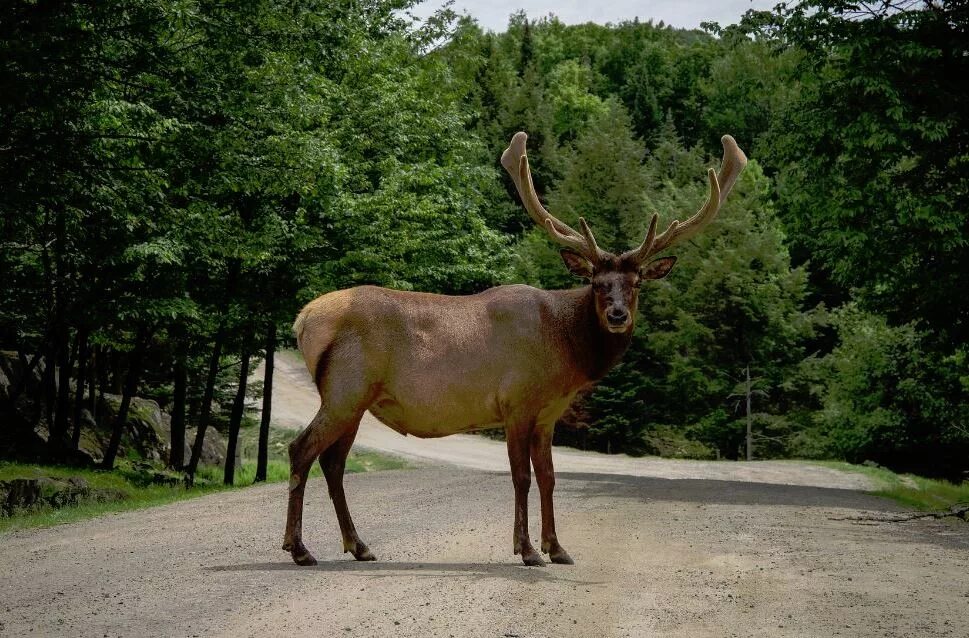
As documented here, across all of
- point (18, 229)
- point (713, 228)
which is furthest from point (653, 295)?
point (18, 229)

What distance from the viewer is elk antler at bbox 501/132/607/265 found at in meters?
9.50

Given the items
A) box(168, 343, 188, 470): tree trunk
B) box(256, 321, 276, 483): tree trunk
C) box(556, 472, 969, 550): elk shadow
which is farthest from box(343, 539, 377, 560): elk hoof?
box(168, 343, 188, 470): tree trunk

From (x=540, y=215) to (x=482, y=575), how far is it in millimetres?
3611

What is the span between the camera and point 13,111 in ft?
48.6

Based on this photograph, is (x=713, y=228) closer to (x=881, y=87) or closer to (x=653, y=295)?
(x=653, y=295)

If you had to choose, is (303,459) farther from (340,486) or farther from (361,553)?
(361,553)

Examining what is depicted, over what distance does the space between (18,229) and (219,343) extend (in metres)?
4.19

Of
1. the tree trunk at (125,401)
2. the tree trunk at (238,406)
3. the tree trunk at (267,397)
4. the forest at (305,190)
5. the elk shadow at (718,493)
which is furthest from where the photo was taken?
the tree trunk at (125,401)

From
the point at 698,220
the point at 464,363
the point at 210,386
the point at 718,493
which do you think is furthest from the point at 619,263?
the point at 210,386

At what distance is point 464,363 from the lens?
366 inches

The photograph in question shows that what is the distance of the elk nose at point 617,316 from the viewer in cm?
902

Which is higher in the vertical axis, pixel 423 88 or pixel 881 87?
pixel 423 88

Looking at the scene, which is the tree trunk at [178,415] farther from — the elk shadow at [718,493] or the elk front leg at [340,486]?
the elk front leg at [340,486]

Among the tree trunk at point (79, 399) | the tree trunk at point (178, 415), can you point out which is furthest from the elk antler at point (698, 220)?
the tree trunk at point (79, 399)
